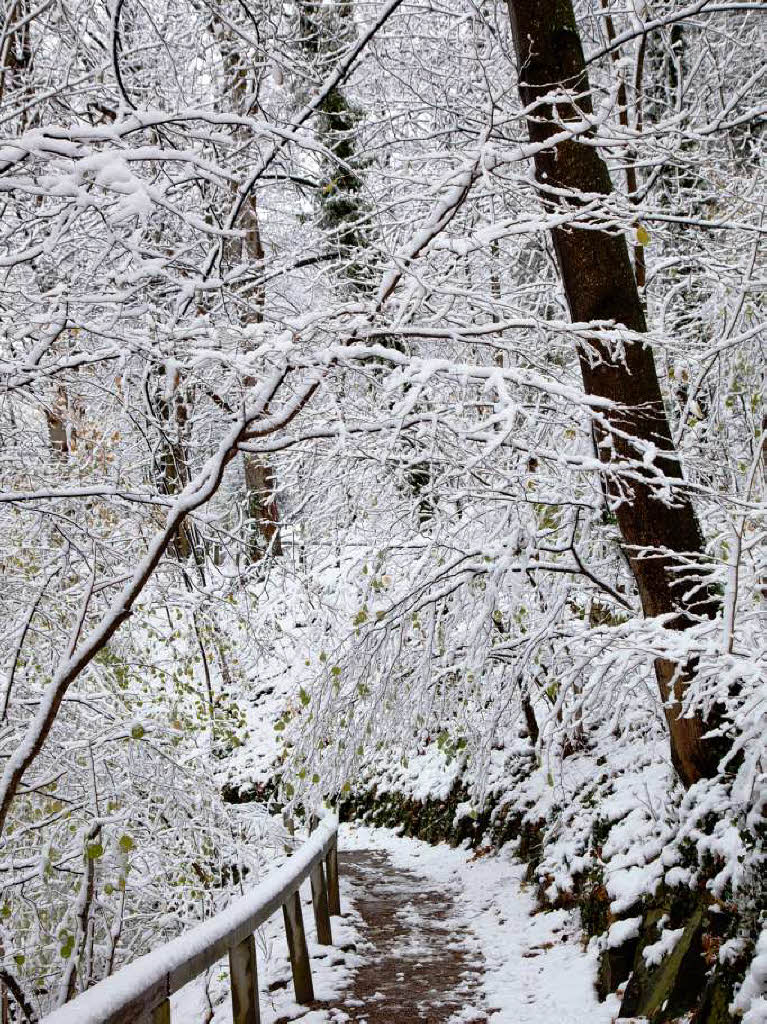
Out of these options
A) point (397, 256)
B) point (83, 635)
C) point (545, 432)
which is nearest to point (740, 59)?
point (545, 432)

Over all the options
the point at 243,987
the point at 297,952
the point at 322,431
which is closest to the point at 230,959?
the point at 243,987

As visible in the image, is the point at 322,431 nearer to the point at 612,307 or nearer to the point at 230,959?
the point at 230,959

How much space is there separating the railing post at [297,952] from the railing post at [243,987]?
1.06m

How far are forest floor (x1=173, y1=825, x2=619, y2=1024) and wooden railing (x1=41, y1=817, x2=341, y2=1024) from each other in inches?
11.1

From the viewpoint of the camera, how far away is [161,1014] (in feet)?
9.33

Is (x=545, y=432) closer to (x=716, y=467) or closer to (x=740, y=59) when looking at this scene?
(x=716, y=467)

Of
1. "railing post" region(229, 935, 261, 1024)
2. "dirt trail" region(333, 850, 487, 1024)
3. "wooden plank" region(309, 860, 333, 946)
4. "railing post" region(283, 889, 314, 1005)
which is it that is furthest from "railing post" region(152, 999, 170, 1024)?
"wooden plank" region(309, 860, 333, 946)

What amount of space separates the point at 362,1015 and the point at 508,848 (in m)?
3.99

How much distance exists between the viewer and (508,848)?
8.73 meters

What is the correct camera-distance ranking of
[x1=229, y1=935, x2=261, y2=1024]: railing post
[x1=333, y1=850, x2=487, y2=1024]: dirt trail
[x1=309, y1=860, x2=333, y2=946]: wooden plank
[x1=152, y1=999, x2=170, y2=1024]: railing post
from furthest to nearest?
1. [x1=309, y1=860, x2=333, y2=946]: wooden plank
2. [x1=333, y1=850, x2=487, y2=1024]: dirt trail
3. [x1=229, y1=935, x2=261, y2=1024]: railing post
4. [x1=152, y1=999, x2=170, y2=1024]: railing post

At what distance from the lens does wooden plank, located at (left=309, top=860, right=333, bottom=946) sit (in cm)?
614

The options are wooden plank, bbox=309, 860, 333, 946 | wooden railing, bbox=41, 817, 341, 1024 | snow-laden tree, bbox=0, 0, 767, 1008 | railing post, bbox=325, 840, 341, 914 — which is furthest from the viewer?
railing post, bbox=325, 840, 341, 914

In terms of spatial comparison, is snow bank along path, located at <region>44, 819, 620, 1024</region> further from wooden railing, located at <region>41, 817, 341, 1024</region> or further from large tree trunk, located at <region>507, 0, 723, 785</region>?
large tree trunk, located at <region>507, 0, 723, 785</region>

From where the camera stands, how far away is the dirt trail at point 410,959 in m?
5.15
